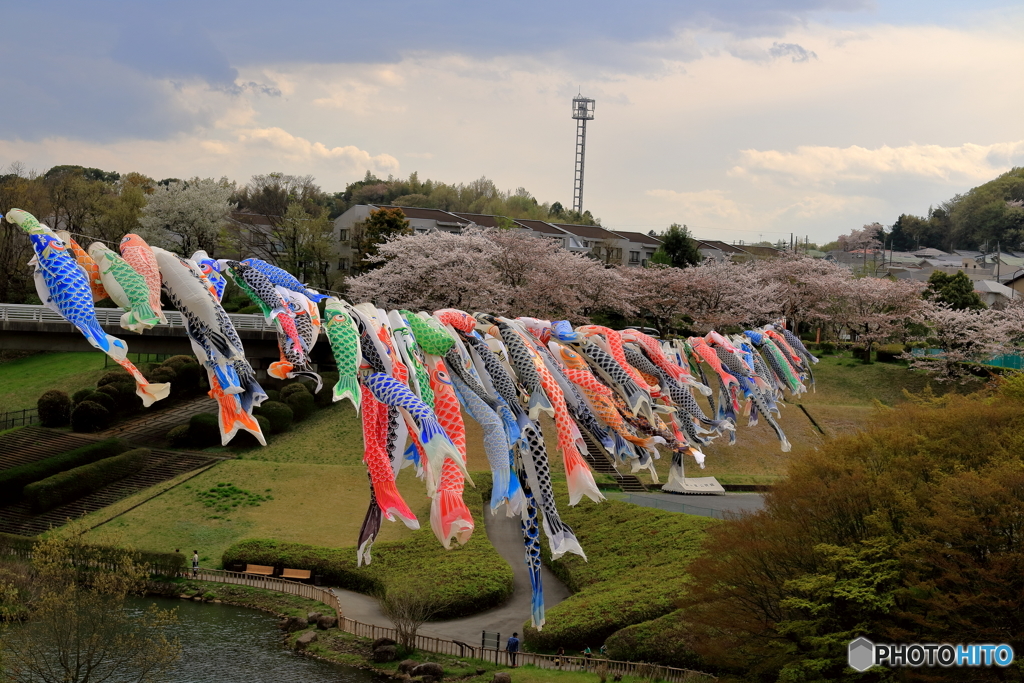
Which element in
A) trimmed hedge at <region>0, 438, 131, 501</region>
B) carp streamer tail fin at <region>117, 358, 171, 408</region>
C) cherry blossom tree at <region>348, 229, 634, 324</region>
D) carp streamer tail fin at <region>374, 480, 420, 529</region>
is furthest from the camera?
cherry blossom tree at <region>348, 229, 634, 324</region>

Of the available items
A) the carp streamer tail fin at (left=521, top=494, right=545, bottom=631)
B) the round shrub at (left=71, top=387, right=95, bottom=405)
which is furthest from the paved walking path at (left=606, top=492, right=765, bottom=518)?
the round shrub at (left=71, top=387, right=95, bottom=405)

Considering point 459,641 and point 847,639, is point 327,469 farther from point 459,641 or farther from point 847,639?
point 847,639

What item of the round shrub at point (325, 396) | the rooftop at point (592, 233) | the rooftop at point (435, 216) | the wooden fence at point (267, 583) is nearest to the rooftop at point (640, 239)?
the rooftop at point (592, 233)

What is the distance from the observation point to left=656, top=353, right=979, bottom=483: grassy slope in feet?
126

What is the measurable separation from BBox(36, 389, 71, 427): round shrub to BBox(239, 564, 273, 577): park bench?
18.0 meters

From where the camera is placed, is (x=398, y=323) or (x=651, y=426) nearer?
(x=398, y=323)

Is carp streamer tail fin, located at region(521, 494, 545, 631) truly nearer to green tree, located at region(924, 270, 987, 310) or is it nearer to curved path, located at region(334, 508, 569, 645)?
curved path, located at region(334, 508, 569, 645)

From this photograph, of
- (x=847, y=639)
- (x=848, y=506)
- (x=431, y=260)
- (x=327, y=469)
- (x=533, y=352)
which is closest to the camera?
(x=847, y=639)

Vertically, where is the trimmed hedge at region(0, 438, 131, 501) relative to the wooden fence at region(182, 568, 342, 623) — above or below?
above

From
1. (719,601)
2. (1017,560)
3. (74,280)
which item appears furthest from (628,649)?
(74,280)

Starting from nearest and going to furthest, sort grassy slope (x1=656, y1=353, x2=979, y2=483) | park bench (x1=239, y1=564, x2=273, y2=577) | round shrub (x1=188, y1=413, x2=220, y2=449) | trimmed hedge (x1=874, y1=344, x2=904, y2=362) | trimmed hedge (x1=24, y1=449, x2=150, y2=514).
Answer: park bench (x1=239, y1=564, x2=273, y2=577) → trimmed hedge (x1=24, y1=449, x2=150, y2=514) → round shrub (x1=188, y1=413, x2=220, y2=449) → grassy slope (x1=656, y1=353, x2=979, y2=483) → trimmed hedge (x1=874, y1=344, x2=904, y2=362)

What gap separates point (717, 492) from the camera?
34.8 meters

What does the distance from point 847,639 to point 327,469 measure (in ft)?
75.7

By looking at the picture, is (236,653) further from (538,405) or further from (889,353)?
(889,353)
